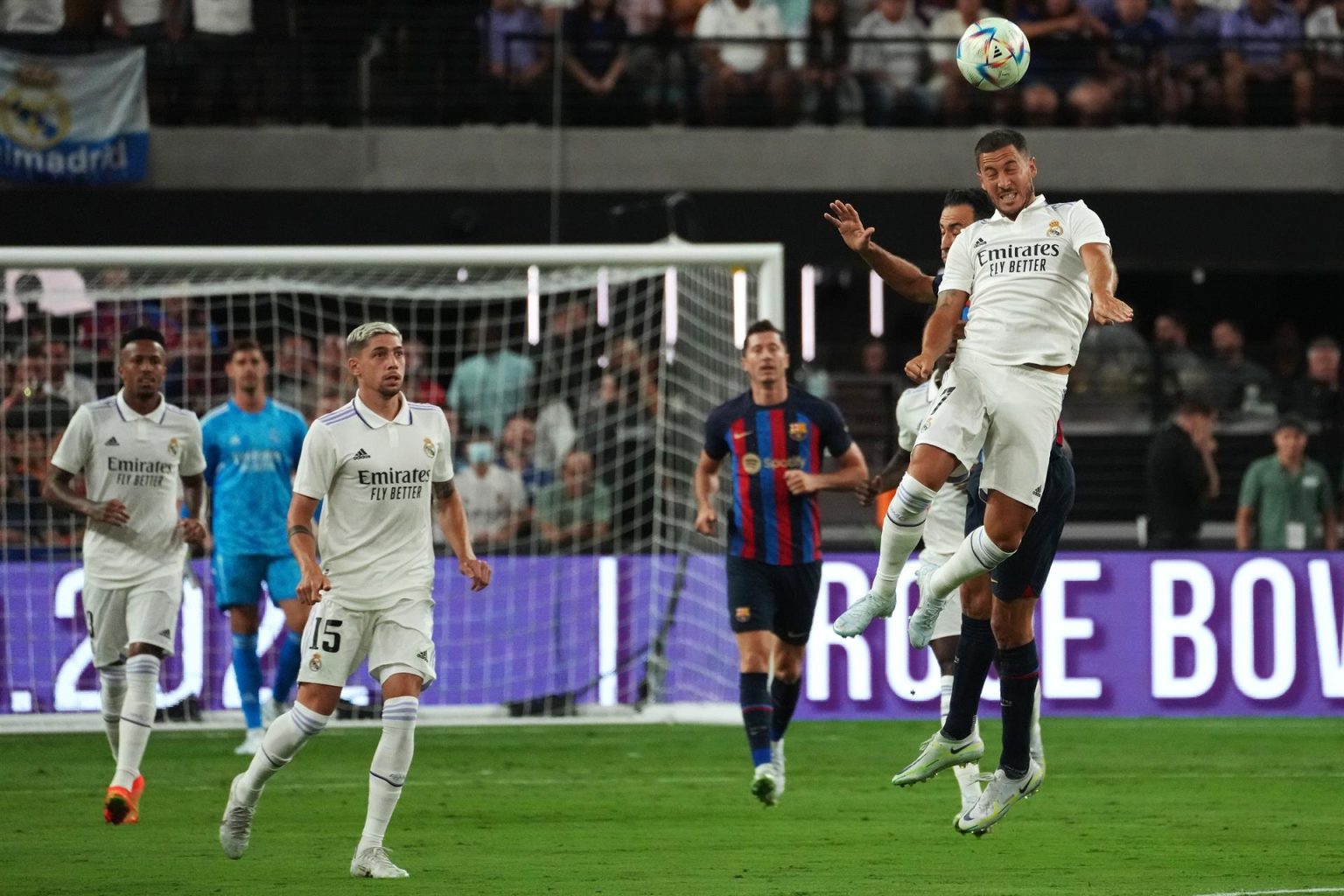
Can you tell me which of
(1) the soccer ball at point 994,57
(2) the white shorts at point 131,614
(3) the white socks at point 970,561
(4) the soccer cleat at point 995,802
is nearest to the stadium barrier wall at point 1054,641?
(2) the white shorts at point 131,614

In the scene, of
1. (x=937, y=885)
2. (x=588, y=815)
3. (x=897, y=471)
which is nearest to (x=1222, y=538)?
(x=897, y=471)

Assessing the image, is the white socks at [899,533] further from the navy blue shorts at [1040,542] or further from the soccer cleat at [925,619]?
the navy blue shorts at [1040,542]

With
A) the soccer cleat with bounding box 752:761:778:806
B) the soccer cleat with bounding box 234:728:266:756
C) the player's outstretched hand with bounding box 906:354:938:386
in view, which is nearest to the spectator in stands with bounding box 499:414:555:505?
the soccer cleat with bounding box 234:728:266:756

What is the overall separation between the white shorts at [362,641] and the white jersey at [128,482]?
2.21 m

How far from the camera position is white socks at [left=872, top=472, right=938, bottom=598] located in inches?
317

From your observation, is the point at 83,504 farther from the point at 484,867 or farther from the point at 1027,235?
the point at 1027,235

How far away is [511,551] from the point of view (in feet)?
49.3

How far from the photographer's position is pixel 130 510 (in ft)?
34.1

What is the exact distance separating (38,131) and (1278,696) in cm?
1133

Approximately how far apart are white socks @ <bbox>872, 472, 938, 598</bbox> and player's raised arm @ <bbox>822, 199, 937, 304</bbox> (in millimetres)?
818

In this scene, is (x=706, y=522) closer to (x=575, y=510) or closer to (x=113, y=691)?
(x=113, y=691)

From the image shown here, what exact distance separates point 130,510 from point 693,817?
322 centimetres

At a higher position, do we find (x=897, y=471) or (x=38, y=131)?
(x=38, y=131)

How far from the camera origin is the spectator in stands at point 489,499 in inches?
597
